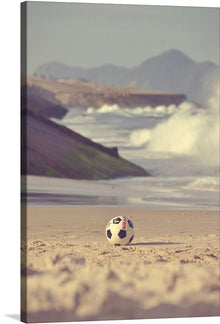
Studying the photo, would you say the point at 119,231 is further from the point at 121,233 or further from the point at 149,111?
the point at 149,111

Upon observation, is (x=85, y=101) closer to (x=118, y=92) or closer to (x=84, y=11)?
(x=118, y=92)

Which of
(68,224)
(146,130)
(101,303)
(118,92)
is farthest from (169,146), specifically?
(101,303)

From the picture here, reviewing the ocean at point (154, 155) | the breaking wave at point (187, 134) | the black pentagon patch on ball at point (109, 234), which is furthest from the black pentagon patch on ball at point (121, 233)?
the breaking wave at point (187, 134)

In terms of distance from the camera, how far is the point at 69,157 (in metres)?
9.97

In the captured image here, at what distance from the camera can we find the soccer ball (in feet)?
28.7

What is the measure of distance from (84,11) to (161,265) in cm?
336

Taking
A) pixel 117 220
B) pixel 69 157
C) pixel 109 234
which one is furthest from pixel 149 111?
pixel 109 234

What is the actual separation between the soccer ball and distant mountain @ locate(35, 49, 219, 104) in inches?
79.7

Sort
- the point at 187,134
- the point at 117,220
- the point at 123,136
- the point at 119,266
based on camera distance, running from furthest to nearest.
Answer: the point at 187,134
the point at 123,136
the point at 117,220
the point at 119,266

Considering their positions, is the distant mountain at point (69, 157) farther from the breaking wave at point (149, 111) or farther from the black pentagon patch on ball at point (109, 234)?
the black pentagon patch on ball at point (109, 234)

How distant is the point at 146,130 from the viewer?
10156 mm

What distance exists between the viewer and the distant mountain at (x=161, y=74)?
9477 mm

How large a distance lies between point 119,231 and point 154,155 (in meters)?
1.69
